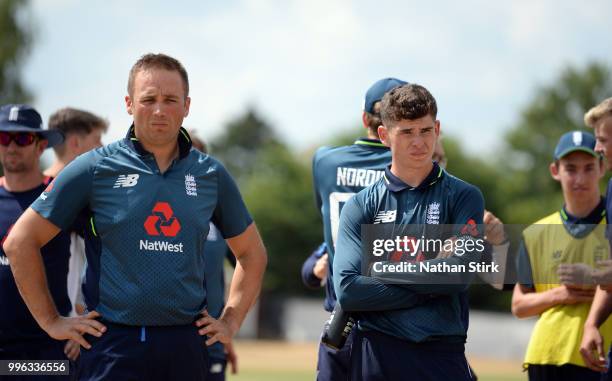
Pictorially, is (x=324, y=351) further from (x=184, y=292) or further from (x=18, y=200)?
(x=18, y=200)

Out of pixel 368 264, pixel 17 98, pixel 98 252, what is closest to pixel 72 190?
pixel 98 252

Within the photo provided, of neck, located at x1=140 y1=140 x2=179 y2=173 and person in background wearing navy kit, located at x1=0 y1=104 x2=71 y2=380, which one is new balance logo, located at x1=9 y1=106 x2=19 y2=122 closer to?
person in background wearing navy kit, located at x1=0 y1=104 x2=71 y2=380

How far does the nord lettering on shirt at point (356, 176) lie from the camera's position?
257 inches

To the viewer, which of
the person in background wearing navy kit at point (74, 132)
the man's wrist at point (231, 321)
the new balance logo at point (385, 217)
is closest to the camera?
the new balance logo at point (385, 217)

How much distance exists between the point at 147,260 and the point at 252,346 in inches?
1358

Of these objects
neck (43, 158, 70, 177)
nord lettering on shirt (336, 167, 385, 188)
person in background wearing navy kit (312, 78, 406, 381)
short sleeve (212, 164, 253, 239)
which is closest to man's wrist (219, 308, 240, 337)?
short sleeve (212, 164, 253, 239)

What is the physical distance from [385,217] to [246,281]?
956 millimetres

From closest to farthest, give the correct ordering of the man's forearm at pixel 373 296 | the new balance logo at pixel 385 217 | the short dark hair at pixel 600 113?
1. the man's forearm at pixel 373 296
2. the new balance logo at pixel 385 217
3. the short dark hair at pixel 600 113

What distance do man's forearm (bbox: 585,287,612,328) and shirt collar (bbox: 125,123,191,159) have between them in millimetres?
3231

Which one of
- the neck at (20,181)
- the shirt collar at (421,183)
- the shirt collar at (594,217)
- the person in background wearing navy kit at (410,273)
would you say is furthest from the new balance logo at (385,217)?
the neck at (20,181)

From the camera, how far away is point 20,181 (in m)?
6.80

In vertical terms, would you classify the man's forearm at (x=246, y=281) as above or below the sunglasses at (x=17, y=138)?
below

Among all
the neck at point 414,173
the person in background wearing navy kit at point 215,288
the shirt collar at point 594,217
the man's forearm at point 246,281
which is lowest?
the person in background wearing navy kit at point 215,288

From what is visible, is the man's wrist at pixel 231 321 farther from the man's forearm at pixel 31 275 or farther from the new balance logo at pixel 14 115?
the new balance logo at pixel 14 115
